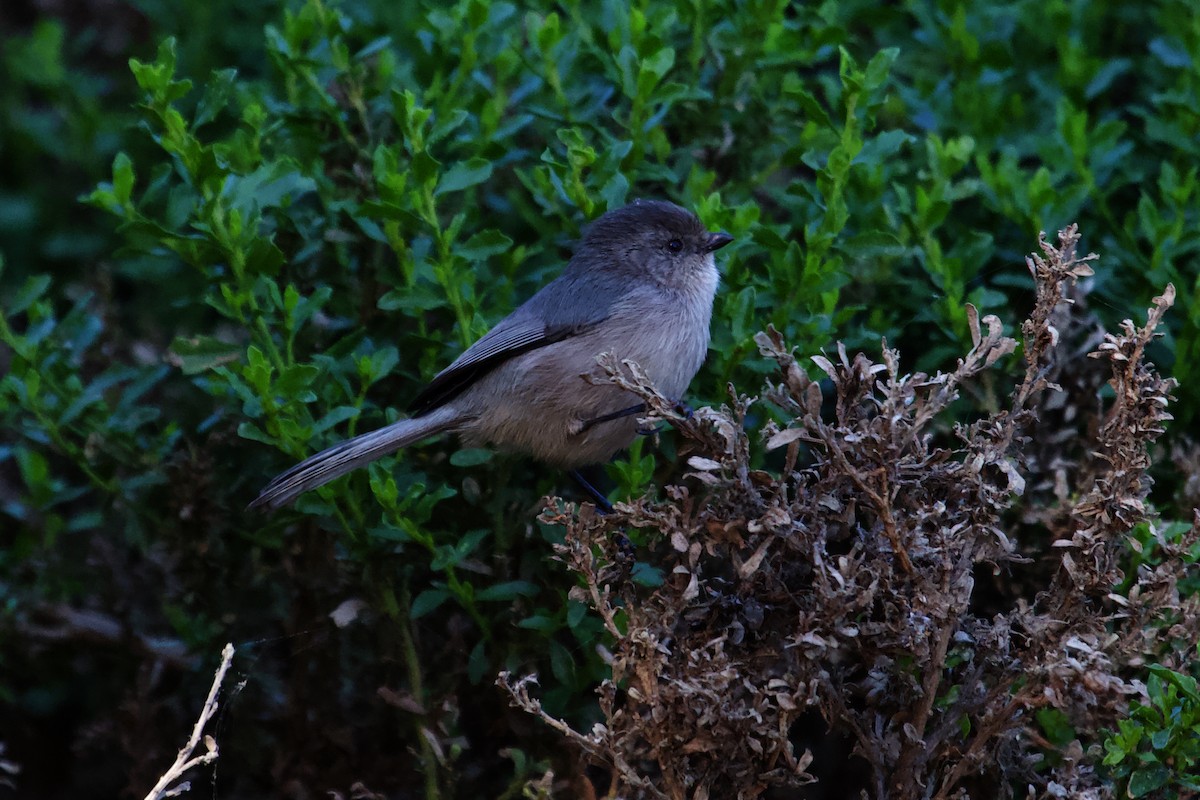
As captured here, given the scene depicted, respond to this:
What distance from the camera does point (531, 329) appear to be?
3527 millimetres

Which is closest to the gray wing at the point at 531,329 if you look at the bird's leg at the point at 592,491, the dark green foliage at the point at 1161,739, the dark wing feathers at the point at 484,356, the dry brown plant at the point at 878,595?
the dark wing feathers at the point at 484,356

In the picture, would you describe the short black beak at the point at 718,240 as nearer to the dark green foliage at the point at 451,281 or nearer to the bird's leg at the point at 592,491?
the dark green foliage at the point at 451,281

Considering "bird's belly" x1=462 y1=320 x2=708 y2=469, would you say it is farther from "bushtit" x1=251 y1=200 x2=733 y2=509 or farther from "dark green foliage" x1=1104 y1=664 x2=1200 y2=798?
"dark green foliage" x1=1104 y1=664 x2=1200 y2=798

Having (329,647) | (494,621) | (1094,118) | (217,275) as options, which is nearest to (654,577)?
(494,621)

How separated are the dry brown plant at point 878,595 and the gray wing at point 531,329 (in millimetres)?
752

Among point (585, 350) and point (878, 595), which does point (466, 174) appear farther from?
point (878, 595)

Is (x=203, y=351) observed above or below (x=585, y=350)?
above

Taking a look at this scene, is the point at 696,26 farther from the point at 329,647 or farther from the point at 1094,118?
the point at 329,647

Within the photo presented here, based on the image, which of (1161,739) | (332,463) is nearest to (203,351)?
(332,463)

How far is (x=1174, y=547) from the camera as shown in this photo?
265cm

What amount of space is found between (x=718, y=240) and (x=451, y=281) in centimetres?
73

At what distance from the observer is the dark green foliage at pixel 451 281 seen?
3328 millimetres

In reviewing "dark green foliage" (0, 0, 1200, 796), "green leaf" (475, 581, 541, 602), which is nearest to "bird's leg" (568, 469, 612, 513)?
"dark green foliage" (0, 0, 1200, 796)

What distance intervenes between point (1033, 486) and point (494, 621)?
1461 millimetres
